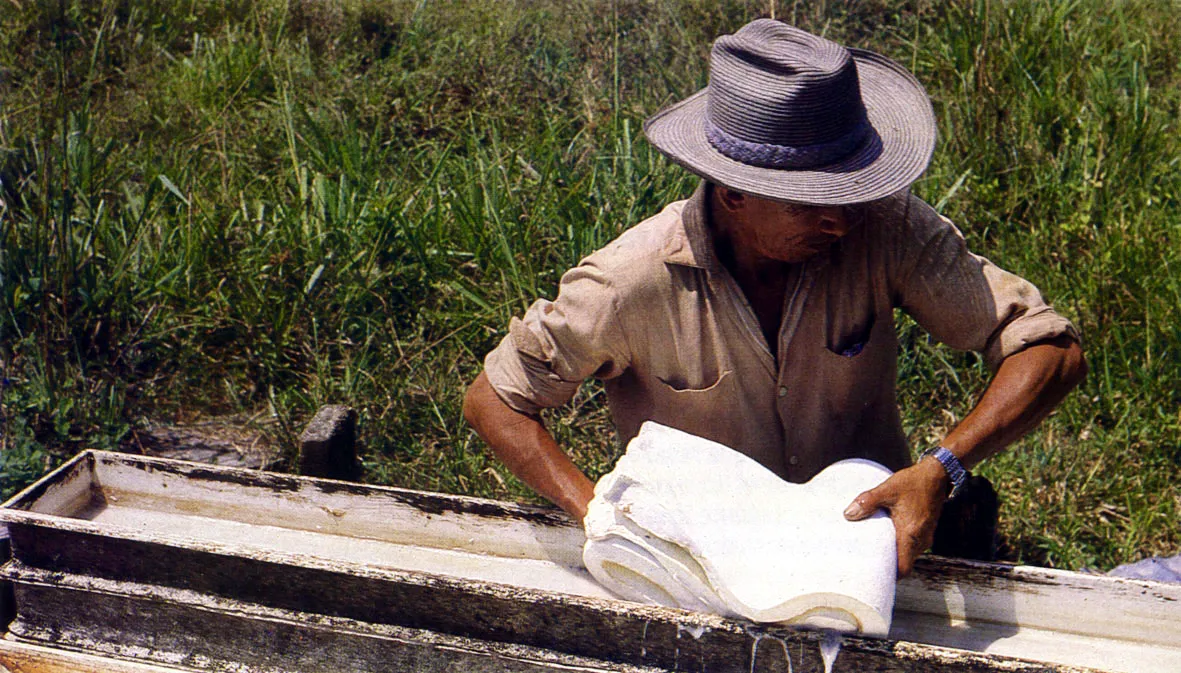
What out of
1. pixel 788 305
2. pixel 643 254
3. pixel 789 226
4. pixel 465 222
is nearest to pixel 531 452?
pixel 643 254

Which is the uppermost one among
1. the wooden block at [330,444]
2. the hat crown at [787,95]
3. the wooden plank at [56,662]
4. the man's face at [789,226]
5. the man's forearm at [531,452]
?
the hat crown at [787,95]

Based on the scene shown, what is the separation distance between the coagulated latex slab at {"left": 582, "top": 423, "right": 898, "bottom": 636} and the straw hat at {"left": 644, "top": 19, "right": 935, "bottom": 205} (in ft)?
1.81

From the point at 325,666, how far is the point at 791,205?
135 centimetres

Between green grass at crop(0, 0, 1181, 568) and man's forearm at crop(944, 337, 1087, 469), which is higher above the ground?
man's forearm at crop(944, 337, 1087, 469)

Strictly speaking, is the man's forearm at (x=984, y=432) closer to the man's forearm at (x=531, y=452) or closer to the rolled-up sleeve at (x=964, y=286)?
the rolled-up sleeve at (x=964, y=286)

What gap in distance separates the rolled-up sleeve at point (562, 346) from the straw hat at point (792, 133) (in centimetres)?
36

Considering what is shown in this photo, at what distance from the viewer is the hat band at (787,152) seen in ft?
7.22

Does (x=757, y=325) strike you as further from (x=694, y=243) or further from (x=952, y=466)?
(x=952, y=466)

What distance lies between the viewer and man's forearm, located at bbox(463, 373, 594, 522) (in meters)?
2.49

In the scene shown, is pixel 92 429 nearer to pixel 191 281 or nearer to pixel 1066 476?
pixel 191 281

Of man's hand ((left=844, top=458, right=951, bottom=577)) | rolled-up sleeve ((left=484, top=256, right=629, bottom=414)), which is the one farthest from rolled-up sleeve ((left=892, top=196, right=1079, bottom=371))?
rolled-up sleeve ((left=484, top=256, right=629, bottom=414))

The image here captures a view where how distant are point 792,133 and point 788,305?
1.41 ft

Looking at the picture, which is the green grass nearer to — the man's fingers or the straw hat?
the man's fingers

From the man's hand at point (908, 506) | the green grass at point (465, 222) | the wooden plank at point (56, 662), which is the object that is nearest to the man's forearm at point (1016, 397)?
the man's hand at point (908, 506)
